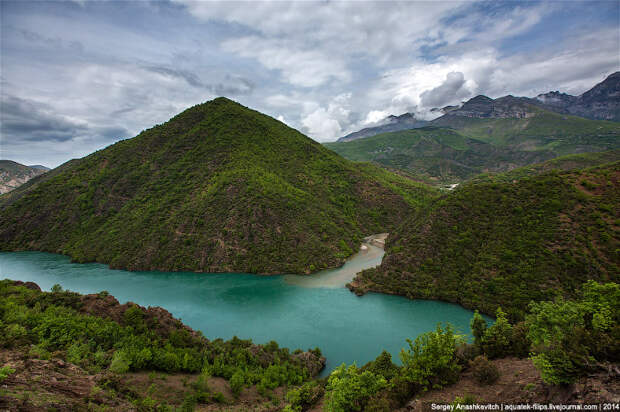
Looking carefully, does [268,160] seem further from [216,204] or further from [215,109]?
[215,109]

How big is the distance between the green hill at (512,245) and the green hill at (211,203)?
20.1m

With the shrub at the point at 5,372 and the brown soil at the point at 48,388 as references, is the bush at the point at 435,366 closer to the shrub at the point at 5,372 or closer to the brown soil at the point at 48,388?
the brown soil at the point at 48,388

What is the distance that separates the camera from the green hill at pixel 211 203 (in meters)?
62.4

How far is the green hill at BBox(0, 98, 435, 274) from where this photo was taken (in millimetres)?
62375

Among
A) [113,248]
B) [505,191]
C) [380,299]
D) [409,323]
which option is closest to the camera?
[409,323]

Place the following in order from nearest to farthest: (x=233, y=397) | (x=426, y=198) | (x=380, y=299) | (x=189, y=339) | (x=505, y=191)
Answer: (x=233, y=397), (x=189, y=339), (x=380, y=299), (x=505, y=191), (x=426, y=198)

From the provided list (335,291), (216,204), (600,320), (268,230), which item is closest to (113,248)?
(216,204)

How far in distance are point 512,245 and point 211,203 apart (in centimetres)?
6526

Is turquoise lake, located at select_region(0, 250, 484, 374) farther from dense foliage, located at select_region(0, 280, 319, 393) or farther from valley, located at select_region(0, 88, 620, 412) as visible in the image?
dense foliage, located at select_region(0, 280, 319, 393)

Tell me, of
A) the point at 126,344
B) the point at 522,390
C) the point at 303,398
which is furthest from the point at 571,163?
the point at 126,344

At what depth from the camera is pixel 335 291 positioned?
4972 cm

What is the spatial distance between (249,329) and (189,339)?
434 inches

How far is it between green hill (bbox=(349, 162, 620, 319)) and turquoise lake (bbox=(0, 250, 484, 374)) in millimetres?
Result: 4066

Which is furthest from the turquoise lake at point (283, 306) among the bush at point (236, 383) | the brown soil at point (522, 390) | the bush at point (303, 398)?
the brown soil at point (522, 390)
